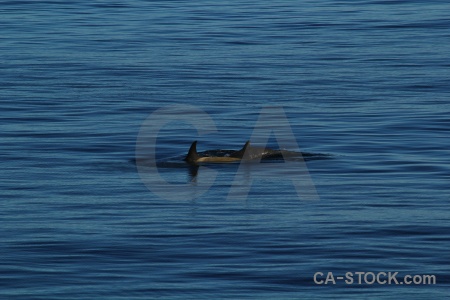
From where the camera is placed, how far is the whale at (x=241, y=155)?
16.2 m

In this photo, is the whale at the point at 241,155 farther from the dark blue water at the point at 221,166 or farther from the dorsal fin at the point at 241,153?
the dark blue water at the point at 221,166

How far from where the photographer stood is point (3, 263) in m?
11.5

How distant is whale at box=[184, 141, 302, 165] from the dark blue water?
0.22 m

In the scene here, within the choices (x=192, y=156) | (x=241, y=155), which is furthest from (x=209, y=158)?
(x=241, y=155)

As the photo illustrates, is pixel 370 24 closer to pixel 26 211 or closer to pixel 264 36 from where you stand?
pixel 264 36

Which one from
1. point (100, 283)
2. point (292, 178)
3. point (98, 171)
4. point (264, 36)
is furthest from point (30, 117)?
point (264, 36)

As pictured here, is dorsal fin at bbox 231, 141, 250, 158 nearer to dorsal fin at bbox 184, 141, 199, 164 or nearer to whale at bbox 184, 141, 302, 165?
whale at bbox 184, 141, 302, 165

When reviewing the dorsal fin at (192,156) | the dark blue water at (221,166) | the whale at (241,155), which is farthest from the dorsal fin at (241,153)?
the dorsal fin at (192,156)

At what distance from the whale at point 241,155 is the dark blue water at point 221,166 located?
0.22 m

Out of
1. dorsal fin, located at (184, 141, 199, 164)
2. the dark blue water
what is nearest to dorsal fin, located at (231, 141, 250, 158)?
the dark blue water

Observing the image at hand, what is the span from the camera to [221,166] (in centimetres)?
1608

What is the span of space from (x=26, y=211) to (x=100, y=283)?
286cm

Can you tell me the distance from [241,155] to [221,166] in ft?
1.46

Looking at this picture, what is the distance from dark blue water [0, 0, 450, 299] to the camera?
11312mm
